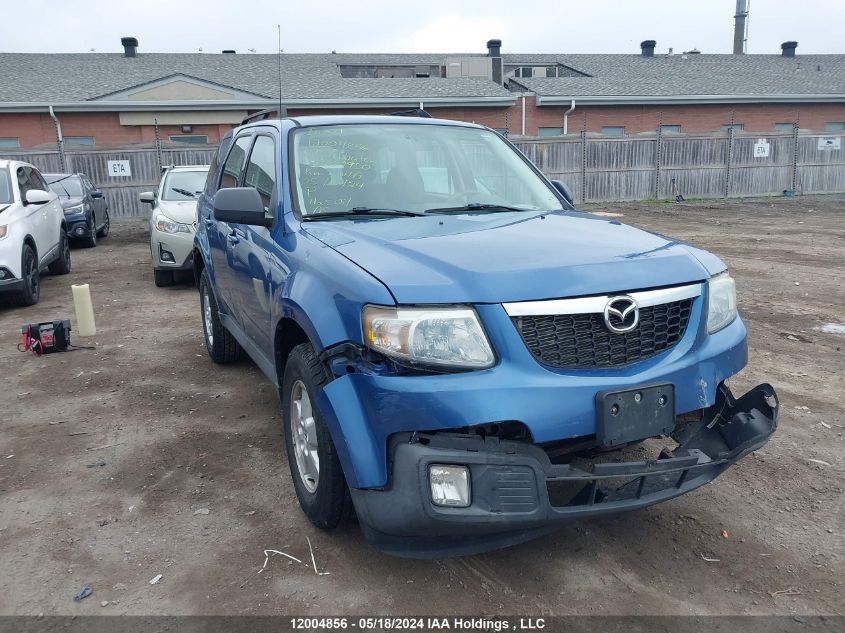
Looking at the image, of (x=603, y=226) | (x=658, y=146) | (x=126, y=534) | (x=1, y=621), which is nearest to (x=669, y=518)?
(x=603, y=226)

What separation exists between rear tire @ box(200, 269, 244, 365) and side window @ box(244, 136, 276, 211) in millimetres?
1387

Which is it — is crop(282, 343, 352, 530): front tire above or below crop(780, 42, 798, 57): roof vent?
below

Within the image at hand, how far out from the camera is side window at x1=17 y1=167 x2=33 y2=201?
926 centimetres

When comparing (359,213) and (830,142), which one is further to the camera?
(830,142)

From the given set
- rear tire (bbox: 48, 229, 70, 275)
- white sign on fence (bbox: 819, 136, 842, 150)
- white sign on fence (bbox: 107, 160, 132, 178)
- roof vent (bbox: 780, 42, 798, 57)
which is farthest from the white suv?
roof vent (bbox: 780, 42, 798, 57)

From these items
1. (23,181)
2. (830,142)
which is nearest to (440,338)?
(23,181)

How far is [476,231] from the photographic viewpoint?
10.9 ft

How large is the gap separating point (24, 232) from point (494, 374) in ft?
26.3

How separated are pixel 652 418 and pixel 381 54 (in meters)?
31.3

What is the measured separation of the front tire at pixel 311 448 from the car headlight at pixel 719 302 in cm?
165

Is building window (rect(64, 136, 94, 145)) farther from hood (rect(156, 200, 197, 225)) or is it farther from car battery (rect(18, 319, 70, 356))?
car battery (rect(18, 319, 70, 356))

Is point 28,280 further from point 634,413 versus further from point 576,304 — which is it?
point 634,413

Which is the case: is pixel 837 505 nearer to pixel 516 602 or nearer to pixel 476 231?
pixel 516 602

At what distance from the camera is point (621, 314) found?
268cm
